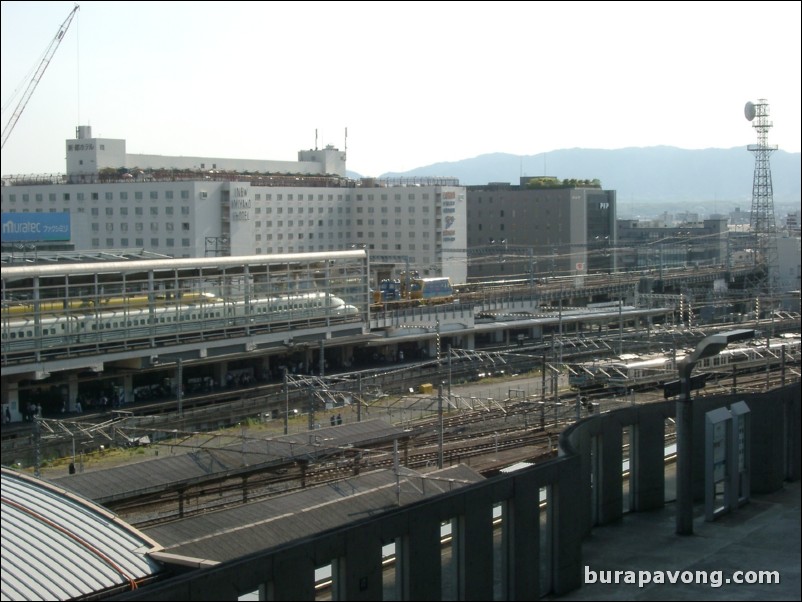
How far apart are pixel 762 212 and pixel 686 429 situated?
18.6 m

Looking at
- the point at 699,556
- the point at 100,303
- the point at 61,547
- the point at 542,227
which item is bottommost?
the point at 699,556

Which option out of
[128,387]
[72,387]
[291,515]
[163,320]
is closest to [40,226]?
[163,320]

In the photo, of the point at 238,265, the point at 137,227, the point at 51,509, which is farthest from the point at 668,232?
the point at 51,509

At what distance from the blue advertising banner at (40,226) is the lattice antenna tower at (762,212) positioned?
498 inches

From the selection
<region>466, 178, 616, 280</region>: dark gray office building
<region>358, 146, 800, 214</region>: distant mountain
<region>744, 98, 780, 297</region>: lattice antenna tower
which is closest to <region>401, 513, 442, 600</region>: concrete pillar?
<region>744, 98, 780, 297</region>: lattice antenna tower

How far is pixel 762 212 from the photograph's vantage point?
2242 centimetres

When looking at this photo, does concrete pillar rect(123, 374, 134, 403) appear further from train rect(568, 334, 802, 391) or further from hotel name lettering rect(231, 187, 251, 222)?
hotel name lettering rect(231, 187, 251, 222)

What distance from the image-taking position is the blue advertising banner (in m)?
13.3

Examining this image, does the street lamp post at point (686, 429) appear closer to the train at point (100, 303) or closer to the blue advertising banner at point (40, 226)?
the train at point (100, 303)

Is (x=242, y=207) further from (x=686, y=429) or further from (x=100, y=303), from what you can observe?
(x=686, y=429)

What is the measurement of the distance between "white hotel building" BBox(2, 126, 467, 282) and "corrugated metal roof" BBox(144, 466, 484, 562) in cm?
1247

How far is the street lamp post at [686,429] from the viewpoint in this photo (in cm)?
494

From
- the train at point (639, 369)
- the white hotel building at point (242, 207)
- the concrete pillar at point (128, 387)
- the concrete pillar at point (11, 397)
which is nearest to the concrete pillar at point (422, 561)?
the train at point (639, 369)

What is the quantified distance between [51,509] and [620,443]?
2.95m
